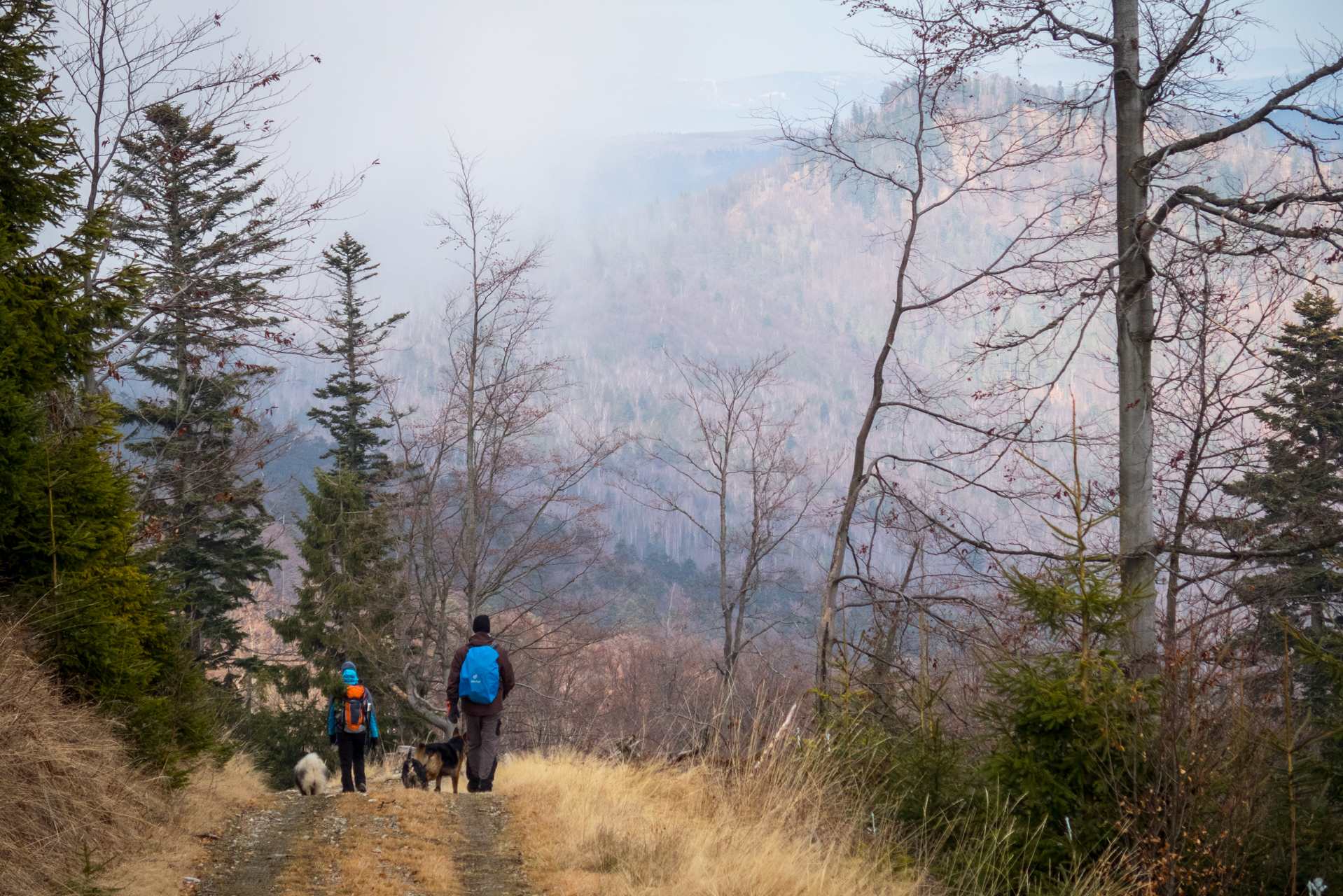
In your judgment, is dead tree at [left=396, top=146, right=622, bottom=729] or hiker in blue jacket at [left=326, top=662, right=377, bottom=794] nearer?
hiker in blue jacket at [left=326, top=662, right=377, bottom=794]

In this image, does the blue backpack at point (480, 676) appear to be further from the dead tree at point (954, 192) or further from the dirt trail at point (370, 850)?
the dead tree at point (954, 192)

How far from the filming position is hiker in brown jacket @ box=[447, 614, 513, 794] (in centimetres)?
915

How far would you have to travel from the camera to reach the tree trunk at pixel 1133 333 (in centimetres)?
646

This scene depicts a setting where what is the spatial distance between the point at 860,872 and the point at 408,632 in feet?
54.1

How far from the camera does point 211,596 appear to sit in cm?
2172

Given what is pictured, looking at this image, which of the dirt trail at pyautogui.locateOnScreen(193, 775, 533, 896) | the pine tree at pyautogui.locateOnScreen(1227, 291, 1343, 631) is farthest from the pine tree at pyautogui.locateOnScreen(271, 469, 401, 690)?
the pine tree at pyautogui.locateOnScreen(1227, 291, 1343, 631)

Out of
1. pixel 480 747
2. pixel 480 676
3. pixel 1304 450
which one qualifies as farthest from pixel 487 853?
pixel 1304 450

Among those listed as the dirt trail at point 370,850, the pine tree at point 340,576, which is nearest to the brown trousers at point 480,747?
the dirt trail at point 370,850

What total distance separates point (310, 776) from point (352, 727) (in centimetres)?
114

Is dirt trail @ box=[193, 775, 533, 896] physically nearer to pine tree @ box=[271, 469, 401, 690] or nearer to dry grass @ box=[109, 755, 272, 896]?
dry grass @ box=[109, 755, 272, 896]

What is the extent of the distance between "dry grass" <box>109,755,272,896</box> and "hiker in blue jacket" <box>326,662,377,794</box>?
4.53 ft

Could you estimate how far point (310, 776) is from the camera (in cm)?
1052

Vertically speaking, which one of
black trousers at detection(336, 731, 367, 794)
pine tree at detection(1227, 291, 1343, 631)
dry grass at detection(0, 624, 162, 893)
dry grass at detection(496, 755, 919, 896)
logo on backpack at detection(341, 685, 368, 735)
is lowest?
black trousers at detection(336, 731, 367, 794)

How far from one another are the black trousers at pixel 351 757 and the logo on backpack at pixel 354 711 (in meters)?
0.09
